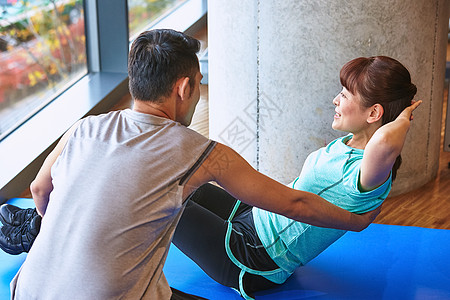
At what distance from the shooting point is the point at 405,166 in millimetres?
3160

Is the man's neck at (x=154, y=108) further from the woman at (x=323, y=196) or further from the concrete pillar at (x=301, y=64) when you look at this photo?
the concrete pillar at (x=301, y=64)

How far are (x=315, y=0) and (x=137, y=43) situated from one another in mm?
1484

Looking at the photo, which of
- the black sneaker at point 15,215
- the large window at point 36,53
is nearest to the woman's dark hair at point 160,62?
the black sneaker at point 15,215

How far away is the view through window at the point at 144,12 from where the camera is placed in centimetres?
555

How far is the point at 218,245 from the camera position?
1.99 m

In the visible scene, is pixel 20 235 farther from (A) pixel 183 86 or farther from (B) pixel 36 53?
(B) pixel 36 53

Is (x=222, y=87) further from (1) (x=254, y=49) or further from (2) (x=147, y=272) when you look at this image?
(2) (x=147, y=272)

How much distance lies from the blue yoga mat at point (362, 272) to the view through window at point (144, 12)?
3.42 meters

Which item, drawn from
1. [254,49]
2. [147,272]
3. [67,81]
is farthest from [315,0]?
[67,81]

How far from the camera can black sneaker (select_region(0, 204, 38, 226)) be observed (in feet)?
7.87

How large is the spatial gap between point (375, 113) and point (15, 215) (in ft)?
4.86

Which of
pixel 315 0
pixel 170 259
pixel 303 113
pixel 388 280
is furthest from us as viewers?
pixel 303 113

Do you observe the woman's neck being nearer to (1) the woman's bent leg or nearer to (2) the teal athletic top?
(2) the teal athletic top

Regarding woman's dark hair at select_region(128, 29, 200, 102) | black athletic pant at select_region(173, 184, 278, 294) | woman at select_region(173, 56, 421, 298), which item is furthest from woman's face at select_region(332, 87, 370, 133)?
woman's dark hair at select_region(128, 29, 200, 102)
